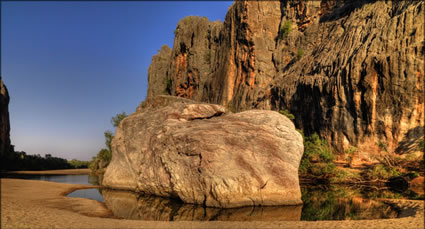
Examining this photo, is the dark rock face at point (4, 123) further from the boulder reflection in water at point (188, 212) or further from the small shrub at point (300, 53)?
the small shrub at point (300, 53)

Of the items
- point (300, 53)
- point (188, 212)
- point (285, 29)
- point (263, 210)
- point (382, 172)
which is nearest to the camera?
point (188, 212)

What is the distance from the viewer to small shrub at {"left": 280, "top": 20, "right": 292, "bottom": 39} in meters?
50.0

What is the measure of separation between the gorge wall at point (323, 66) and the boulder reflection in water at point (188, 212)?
22.0 m

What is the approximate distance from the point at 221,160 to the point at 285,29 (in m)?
42.0

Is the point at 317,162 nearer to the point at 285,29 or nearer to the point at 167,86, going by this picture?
the point at 285,29

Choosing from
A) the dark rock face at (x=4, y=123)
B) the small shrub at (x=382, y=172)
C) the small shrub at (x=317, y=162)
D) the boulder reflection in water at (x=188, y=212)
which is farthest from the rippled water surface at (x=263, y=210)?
the dark rock face at (x=4, y=123)

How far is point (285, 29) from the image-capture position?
165 feet

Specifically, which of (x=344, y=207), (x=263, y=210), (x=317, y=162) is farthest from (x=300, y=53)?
(x=263, y=210)

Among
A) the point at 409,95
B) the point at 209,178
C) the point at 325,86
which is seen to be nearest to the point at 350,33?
the point at 325,86

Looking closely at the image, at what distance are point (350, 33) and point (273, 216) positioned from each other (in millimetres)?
34807

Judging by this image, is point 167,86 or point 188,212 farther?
point 167,86

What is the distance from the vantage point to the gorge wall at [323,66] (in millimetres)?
29797

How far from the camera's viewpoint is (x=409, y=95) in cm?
2906

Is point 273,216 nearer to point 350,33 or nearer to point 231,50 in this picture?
point 350,33
